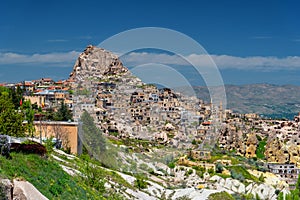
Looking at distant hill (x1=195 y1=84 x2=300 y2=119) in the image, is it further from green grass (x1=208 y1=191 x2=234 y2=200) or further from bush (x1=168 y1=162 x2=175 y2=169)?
green grass (x1=208 y1=191 x2=234 y2=200)

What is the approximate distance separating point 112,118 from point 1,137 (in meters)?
13.6

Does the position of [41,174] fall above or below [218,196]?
above

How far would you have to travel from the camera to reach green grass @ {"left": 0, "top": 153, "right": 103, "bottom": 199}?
19.1ft

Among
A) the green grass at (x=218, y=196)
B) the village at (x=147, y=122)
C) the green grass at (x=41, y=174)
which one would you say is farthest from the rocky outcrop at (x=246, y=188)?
the green grass at (x=41, y=174)

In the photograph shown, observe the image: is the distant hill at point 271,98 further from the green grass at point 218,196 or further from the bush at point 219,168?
the green grass at point 218,196

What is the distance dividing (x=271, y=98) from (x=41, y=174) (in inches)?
4459

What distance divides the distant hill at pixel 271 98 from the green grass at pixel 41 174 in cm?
7038

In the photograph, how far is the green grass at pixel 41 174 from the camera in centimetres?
583

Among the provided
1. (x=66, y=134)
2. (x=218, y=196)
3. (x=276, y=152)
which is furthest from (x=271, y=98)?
(x=218, y=196)

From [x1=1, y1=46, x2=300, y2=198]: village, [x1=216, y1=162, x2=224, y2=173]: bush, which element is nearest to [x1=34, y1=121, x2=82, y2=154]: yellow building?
[x1=1, y1=46, x2=300, y2=198]: village

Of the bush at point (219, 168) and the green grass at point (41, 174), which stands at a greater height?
the green grass at point (41, 174)

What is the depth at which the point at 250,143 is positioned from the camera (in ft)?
121

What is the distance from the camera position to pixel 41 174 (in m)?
6.56

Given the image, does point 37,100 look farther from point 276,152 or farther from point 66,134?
point 276,152
